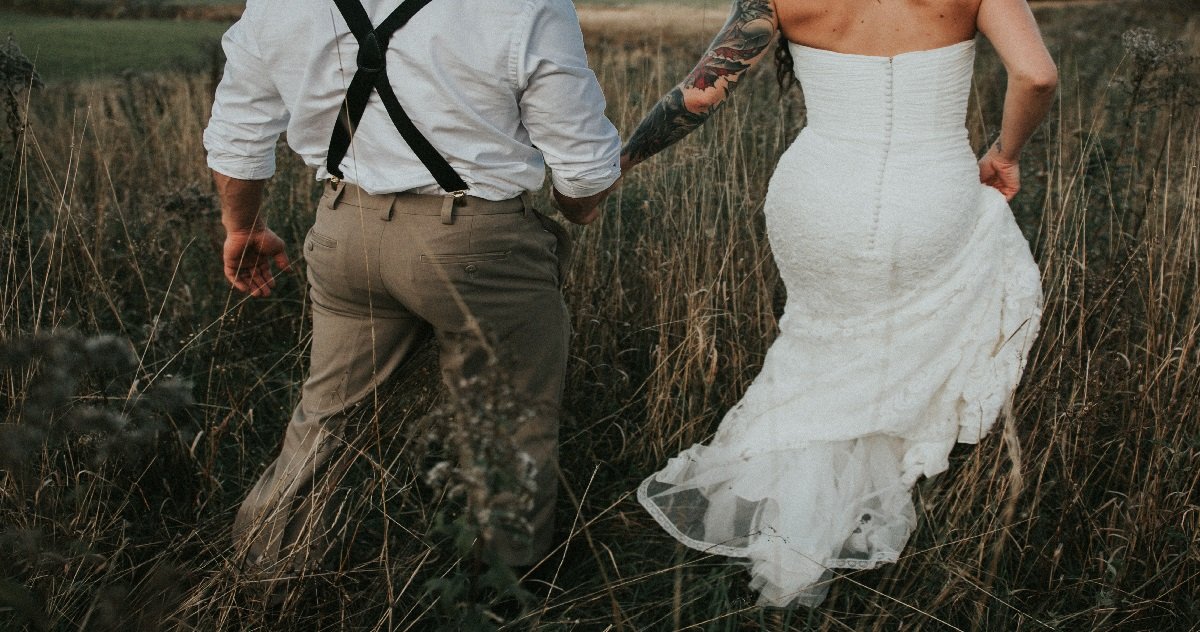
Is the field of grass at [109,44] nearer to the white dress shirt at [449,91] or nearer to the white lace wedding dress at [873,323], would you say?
the white dress shirt at [449,91]

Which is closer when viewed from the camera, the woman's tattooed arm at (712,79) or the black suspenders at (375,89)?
the black suspenders at (375,89)

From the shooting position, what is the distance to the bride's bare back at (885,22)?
2.26 m

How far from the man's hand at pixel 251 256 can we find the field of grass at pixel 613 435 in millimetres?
166

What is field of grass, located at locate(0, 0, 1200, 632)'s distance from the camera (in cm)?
201

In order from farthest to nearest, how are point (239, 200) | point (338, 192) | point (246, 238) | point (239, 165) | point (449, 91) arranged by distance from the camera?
1. point (246, 238)
2. point (239, 200)
3. point (239, 165)
4. point (338, 192)
5. point (449, 91)

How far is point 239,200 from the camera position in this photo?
2.38m

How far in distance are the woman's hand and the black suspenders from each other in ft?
4.81

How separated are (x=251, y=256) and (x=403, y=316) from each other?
571 millimetres

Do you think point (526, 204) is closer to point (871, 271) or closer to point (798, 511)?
point (871, 271)

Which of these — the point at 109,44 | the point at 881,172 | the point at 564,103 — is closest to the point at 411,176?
the point at 564,103

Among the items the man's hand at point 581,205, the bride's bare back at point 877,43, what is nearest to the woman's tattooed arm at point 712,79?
the bride's bare back at point 877,43

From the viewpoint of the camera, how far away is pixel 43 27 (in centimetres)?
552

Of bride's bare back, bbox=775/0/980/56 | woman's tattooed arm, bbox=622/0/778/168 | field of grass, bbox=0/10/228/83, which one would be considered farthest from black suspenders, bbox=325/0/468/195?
field of grass, bbox=0/10/228/83

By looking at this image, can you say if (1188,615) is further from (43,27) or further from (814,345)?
(43,27)
